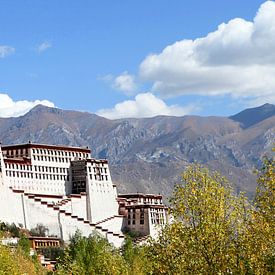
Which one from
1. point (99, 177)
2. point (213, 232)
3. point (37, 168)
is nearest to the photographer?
point (213, 232)

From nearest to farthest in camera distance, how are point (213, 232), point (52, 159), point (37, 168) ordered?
point (213, 232) < point (37, 168) < point (52, 159)

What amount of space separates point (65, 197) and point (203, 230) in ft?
357

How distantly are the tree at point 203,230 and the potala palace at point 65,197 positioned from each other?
301 ft

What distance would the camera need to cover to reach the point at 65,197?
146625 millimetres

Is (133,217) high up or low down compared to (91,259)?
up

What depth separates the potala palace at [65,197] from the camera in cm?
13375

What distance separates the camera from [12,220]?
431ft

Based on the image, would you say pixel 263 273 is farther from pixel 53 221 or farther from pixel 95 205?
pixel 95 205

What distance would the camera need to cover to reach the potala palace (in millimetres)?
133750

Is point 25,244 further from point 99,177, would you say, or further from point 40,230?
point 99,177

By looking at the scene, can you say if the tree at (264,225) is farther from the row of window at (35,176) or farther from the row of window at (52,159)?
the row of window at (52,159)

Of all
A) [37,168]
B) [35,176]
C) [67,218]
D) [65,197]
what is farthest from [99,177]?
[67,218]

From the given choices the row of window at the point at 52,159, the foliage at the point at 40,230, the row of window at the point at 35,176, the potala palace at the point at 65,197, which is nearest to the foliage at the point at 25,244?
the potala palace at the point at 65,197

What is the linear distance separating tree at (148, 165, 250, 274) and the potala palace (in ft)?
301
